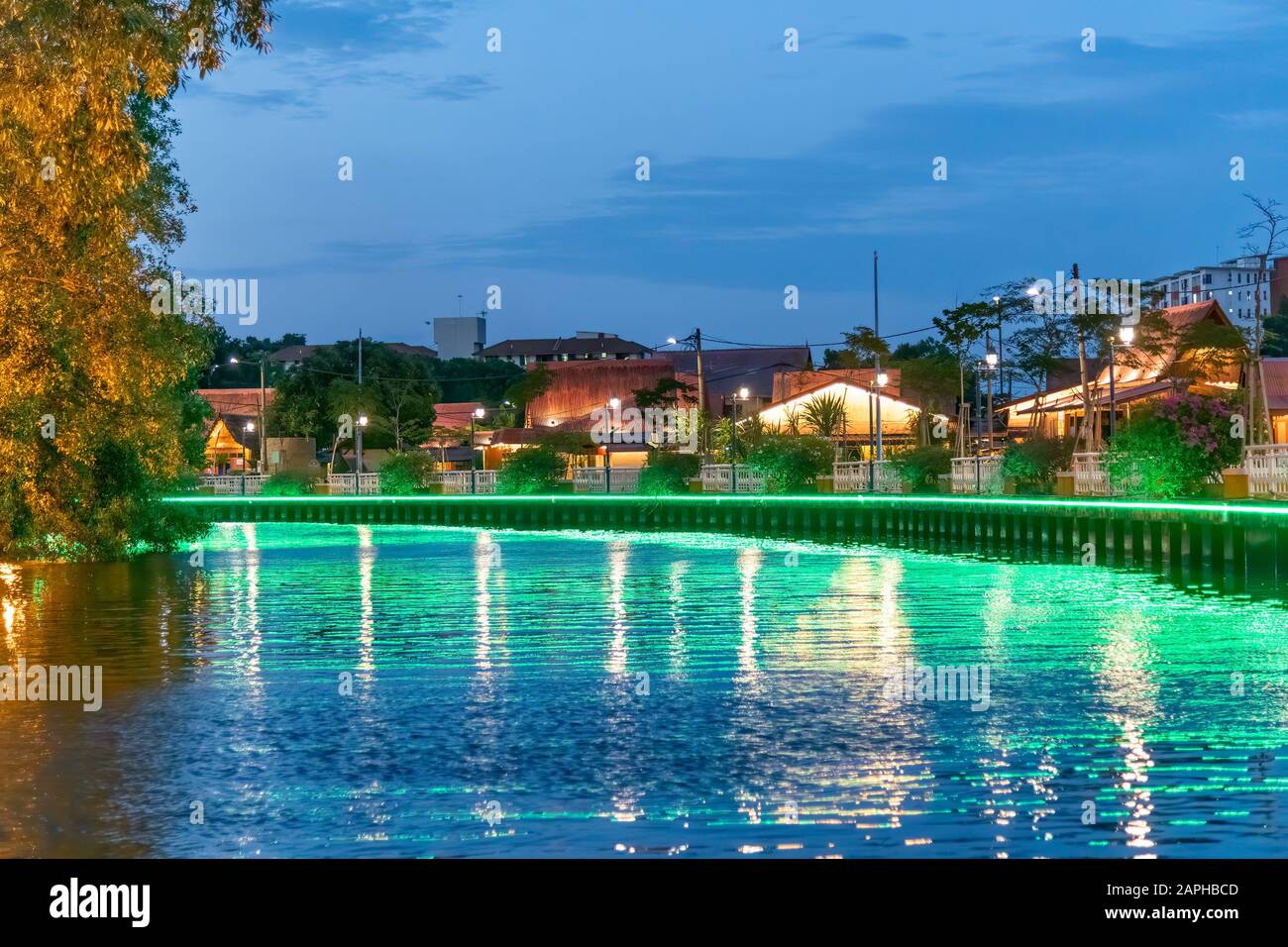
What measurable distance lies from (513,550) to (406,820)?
38029mm

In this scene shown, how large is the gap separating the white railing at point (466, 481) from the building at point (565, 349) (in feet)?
325

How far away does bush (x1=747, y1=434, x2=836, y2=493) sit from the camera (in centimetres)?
6812

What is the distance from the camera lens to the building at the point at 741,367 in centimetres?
11694

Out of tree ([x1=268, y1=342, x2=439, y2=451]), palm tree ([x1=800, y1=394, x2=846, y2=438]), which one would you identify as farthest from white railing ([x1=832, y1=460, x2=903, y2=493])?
tree ([x1=268, y1=342, x2=439, y2=451])

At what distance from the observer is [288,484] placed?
284 feet

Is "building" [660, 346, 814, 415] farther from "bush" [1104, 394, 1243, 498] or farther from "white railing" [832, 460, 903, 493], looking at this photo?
"bush" [1104, 394, 1243, 498]

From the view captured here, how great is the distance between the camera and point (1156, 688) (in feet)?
59.4

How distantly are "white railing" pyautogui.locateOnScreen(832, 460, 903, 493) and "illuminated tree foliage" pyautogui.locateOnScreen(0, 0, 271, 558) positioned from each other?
27773 mm

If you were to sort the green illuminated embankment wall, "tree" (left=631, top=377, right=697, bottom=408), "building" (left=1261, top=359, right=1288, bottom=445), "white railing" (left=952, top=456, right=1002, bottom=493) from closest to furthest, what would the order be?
1. the green illuminated embankment wall
2. "white railing" (left=952, top=456, right=1002, bottom=493)
3. "building" (left=1261, top=359, right=1288, bottom=445)
4. "tree" (left=631, top=377, right=697, bottom=408)

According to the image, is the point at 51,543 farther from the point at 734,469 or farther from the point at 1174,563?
the point at 734,469

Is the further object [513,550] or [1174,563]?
[513,550]

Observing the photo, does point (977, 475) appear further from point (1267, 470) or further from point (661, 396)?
point (661, 396)
